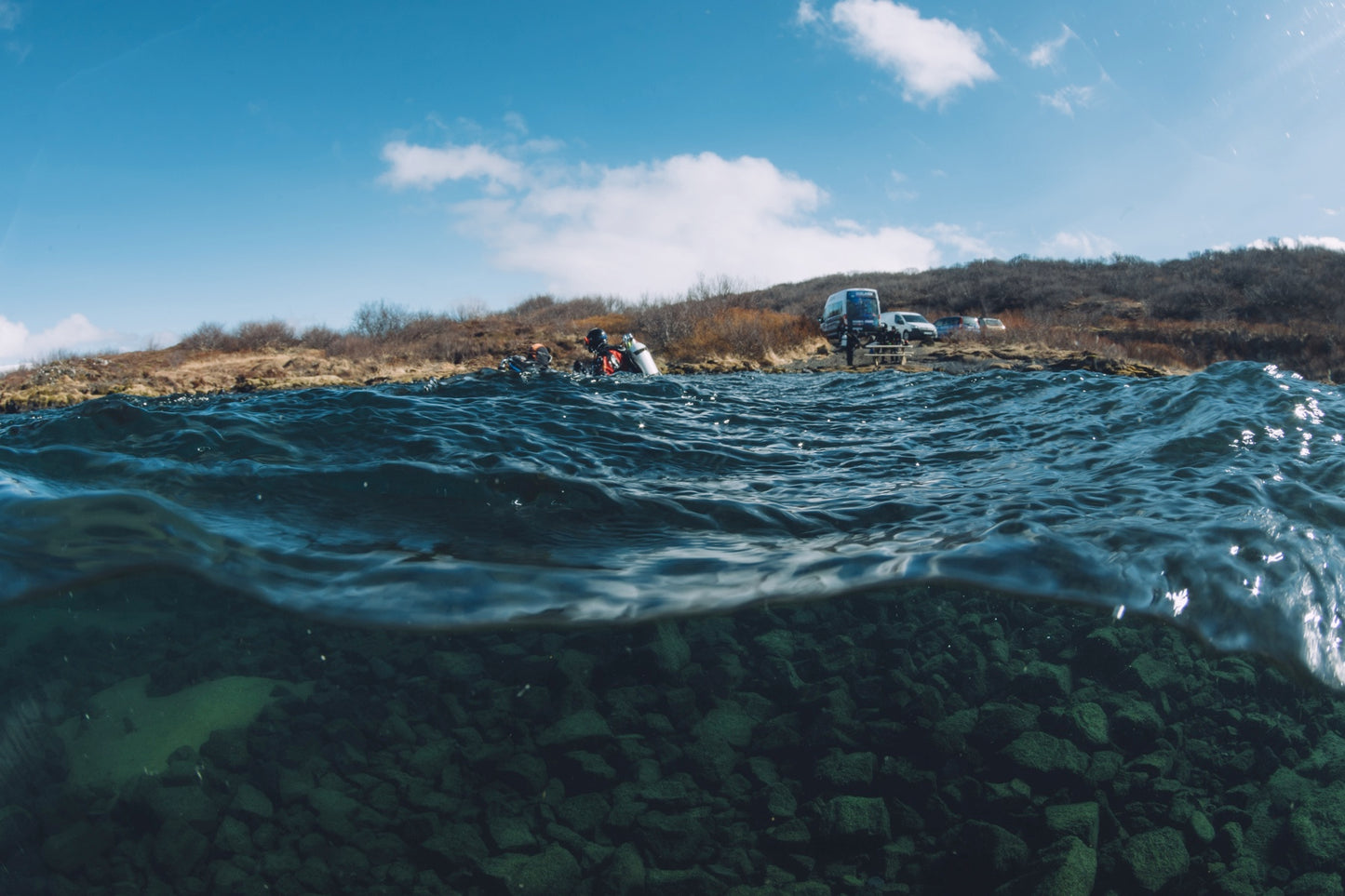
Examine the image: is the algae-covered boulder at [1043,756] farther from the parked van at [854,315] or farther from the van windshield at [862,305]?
the van windshield at [862,305]

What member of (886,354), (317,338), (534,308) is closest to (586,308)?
(534,308)

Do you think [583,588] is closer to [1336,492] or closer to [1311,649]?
[1311,649]

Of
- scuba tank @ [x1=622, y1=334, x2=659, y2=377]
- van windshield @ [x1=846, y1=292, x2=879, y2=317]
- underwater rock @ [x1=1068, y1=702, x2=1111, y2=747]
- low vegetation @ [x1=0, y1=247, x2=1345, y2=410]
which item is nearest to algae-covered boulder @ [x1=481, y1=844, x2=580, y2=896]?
underwater rock @ [x1=1068, y1=702, x2=1111, y2=747]

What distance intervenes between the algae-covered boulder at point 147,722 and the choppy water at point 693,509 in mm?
557

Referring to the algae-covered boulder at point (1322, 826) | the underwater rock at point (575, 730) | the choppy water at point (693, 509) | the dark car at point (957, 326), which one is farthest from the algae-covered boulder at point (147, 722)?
the dark car at point (957, 326)

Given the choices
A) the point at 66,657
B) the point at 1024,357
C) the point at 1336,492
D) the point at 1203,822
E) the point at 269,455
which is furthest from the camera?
the point at 1024,357

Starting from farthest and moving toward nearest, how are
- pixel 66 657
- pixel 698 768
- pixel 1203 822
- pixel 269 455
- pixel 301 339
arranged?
pixel 301 339
pixel 269 455
pixel 66 657
pixel 698 768
pixel 1203 822

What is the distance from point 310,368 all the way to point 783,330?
1689 cm

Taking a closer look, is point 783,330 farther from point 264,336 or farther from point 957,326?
point 264,336

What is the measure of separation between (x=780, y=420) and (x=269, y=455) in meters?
5.60

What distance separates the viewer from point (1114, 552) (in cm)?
350

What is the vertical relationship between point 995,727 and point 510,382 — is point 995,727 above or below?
below

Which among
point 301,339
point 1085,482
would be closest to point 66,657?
point 1085,482

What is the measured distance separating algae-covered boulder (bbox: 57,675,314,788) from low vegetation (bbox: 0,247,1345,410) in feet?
60.9
